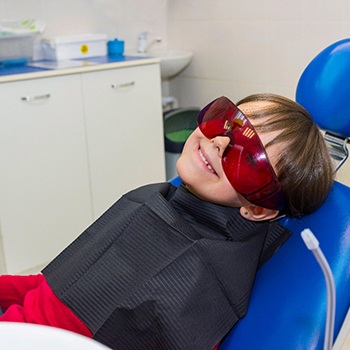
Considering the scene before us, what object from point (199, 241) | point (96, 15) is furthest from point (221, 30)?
point (199, 241)

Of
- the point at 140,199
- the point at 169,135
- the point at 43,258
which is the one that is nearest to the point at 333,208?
the point at 140,199

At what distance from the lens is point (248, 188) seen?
3.74 ft

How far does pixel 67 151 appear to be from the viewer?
8.40ft

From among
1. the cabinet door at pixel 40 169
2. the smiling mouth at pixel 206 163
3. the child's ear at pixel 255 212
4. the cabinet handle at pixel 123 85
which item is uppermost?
the smiling mouth at pixel 206 163

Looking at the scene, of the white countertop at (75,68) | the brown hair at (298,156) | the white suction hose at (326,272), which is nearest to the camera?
the white suction hose at (326,272)

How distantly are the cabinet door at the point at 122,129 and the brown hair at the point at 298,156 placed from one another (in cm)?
152

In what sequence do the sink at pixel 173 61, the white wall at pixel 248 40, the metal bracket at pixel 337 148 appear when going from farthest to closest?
the sink at pixel 173 61, the white wall at pixel 248 40, the metal bracket at pixel 337 148

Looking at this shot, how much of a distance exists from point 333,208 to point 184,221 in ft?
1.08

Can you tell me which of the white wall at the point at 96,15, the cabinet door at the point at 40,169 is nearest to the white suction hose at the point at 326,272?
the cabinet door at the point at 40,169

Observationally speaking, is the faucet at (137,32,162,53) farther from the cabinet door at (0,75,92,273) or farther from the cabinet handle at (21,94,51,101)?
the cabinet handle at (21,94,51,101)

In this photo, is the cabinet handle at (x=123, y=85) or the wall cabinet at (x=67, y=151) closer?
the wall cabinet at (x=67, y=151)

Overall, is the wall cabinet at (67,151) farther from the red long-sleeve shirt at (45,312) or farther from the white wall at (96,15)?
the red long-sleeve shirt at (45,312)

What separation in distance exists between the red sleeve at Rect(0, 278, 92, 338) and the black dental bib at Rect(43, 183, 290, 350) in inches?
1.2

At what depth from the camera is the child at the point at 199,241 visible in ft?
3.60
